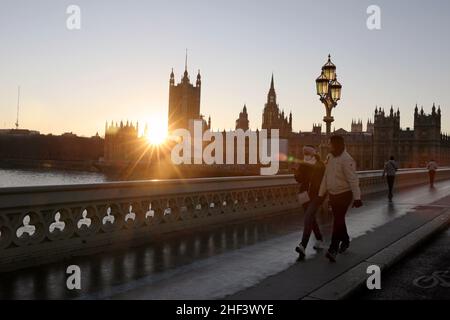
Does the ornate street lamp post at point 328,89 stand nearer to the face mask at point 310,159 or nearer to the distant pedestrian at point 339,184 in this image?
the face mask at point 310,159

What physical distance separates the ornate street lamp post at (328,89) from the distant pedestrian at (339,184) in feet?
28.2

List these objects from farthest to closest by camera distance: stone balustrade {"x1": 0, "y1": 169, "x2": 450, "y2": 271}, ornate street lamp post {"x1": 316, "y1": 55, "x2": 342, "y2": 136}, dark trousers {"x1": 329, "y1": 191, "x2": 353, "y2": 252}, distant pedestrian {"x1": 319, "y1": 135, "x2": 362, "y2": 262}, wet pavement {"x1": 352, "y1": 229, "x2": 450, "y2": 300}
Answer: ornate street lamp post {"x1": 316, "y1": 55, "x2": 342, "y2": 136}
dark trousers {"x1": 329, "y1": 191, "x2": 353, "y2": 252}
distant pedestrian {"x1": 319, "y1": 135, "x2": 362, "y2": 262}
stone balustrade {"x1": 0, "y1": 169, "x2": 450, "y2": 271}
wet pavement {"x1": 352, "y1": 229, "x2": 450, "y2": 300}

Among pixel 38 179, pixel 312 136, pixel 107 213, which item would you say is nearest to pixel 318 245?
pixel 107 213

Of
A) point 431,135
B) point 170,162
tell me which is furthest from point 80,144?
point 431,135

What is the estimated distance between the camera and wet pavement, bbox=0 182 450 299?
17.6 feet

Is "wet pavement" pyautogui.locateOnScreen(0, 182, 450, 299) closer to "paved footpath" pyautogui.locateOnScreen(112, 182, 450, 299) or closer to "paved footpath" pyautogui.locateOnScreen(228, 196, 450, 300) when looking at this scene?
"paved footpath" pyautogui.locateOnScreen(112, 182, 450, 299)

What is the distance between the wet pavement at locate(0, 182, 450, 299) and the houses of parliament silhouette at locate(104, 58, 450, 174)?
297 feet

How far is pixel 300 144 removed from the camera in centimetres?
12794

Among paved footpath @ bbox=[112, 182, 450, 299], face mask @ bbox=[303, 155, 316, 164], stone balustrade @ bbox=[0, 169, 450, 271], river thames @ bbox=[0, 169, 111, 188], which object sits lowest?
river thames @ bbox=[0, 169, 111, 188]

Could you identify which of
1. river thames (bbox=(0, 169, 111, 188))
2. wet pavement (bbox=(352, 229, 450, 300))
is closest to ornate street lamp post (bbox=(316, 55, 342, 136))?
wet pavement (bbox=(352, 229, 450, 300))

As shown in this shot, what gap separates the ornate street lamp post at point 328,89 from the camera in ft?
51.2

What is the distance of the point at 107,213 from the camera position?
8.10 metres

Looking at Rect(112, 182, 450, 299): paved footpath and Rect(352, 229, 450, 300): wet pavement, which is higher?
Rect(112, 182, 450, 299): paved footpath
